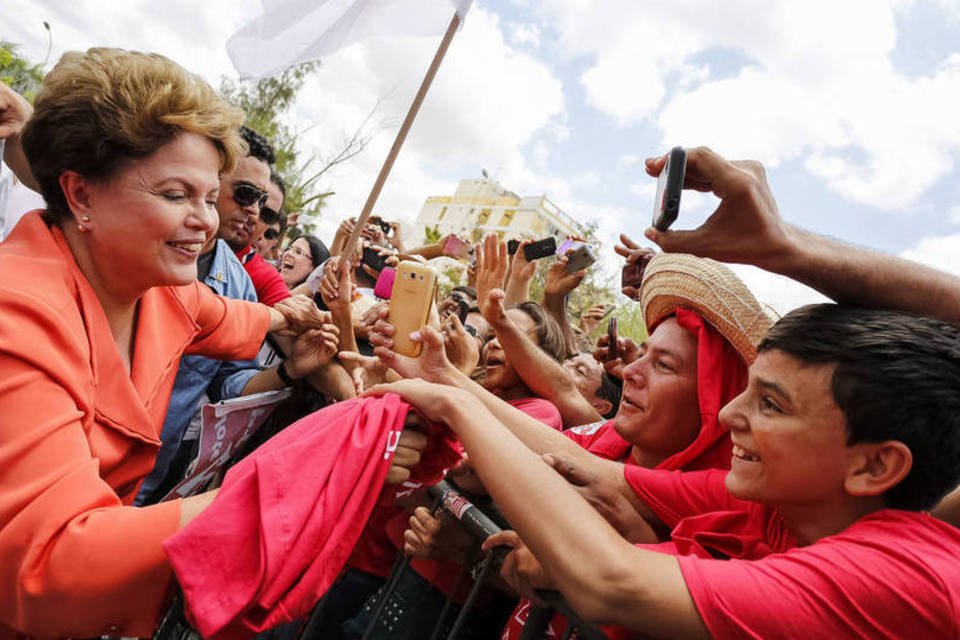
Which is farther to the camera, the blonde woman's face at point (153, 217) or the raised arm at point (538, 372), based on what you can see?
the raised arm at point (538, 372)

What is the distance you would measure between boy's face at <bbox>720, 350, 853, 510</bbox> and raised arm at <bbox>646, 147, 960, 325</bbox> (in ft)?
0.81

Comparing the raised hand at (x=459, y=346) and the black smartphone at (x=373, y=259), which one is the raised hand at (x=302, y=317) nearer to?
the raised hand at (x=459, y=346)

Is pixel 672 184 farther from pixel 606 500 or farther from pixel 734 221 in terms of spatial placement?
pixel 606 500

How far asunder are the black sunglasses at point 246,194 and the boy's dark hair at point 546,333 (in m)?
1.69

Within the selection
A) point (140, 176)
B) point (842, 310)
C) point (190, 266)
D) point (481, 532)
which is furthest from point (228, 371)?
point (842, 310)

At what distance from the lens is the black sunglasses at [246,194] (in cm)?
338

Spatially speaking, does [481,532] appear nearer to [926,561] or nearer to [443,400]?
[443,400]

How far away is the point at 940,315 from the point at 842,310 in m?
0.28

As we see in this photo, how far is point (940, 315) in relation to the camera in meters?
1.54

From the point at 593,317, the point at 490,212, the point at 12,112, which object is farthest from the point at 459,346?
the point at 490,212

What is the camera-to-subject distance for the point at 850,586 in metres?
1.13

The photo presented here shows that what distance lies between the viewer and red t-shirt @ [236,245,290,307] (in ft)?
12.5

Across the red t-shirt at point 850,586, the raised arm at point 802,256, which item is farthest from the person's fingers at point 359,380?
the red t-shirt at point 850,586

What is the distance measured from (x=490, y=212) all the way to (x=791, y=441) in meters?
62.9
